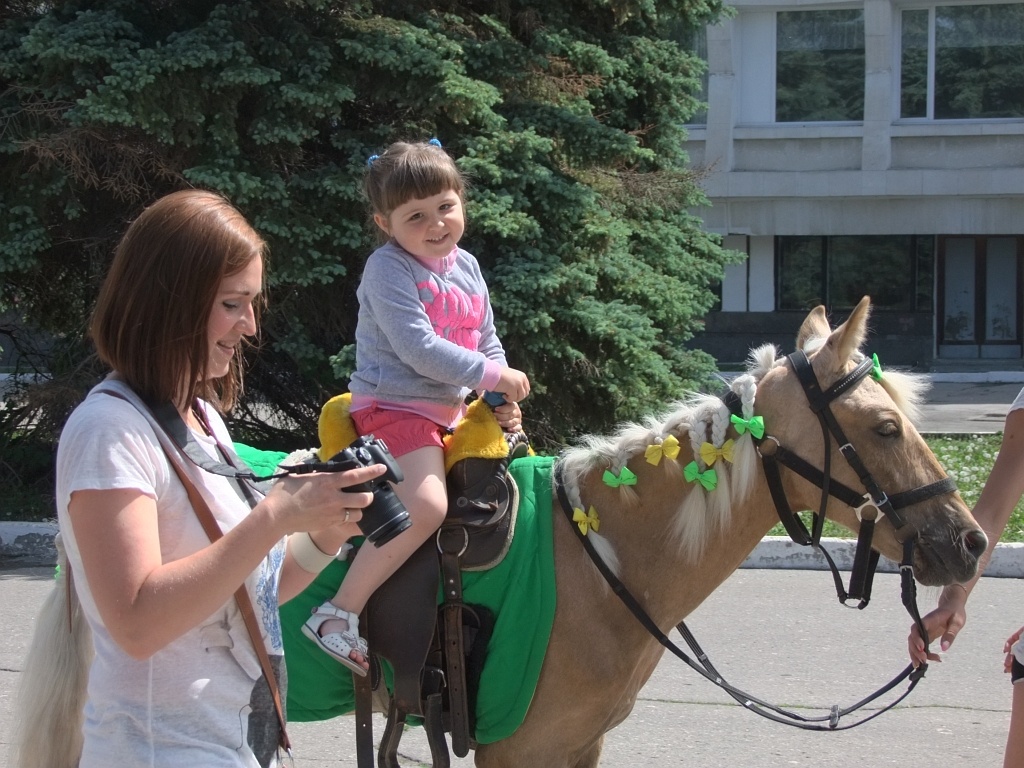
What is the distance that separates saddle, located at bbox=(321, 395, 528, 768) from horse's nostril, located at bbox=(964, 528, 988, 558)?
121cm

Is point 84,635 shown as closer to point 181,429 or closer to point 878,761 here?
point 181,429

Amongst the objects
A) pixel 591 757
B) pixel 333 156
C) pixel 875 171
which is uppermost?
pixel 875 171

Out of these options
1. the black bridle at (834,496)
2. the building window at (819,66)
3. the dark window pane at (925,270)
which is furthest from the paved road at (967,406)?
the black bridle at (834,496)

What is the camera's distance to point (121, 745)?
72.1 inches

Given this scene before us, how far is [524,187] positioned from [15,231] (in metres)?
3.75

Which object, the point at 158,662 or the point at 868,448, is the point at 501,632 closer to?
the point at 868,448

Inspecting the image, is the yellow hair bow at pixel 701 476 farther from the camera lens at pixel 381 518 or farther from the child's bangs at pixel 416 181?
the camera lens at pixel 381 518

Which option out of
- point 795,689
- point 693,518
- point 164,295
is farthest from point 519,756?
point 795,689

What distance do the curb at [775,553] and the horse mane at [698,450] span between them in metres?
4.05

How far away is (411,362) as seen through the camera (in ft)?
10.3

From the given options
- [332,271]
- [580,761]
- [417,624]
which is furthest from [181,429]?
[332,271]

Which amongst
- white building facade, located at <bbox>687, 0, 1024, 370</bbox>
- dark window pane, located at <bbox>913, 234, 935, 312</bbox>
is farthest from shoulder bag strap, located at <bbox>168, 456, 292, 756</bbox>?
dark window pane, located at <bbox>913, 234, 935, 312</bbox>

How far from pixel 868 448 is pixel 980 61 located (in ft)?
70.2

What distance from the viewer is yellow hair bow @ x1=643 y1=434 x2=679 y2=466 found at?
310cm
